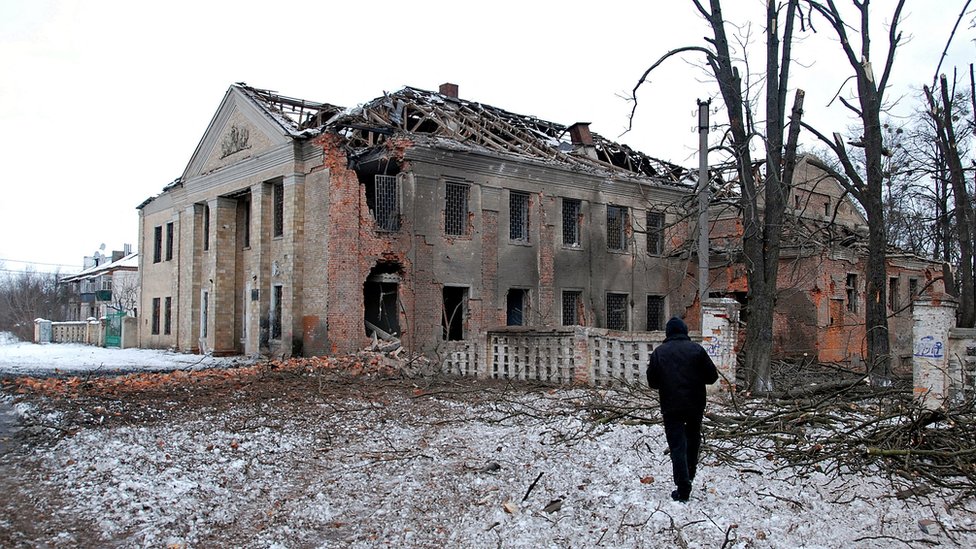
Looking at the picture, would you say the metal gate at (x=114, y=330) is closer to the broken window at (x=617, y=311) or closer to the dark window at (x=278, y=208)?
the dark window at (x=278, y=208)

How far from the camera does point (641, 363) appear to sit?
45.0 ft

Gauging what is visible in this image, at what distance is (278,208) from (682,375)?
1965 cm

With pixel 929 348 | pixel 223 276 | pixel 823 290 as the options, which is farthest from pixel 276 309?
pixel 929 348

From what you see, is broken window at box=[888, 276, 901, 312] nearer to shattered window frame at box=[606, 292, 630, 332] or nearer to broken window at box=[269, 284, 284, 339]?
shattered window frame at box=[606, 292, 630, 332]

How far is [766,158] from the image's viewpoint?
13.8m

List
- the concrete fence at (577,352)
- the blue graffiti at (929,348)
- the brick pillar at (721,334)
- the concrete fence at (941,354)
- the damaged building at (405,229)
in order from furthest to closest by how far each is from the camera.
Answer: the damaged building at (405,229) → the concrete fence at (577,352) → the brick pillar at (721,334) → the blue graffiti at (929,348) → the concrete fence at (941,354)

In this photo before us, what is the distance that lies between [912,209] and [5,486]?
34662 mm

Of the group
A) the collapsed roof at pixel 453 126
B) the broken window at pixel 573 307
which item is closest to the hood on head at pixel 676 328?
the collapsed roof at pixel 453 126

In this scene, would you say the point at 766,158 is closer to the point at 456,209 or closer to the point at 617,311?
the point at 456,209

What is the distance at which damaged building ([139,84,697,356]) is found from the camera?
21125 millimetres

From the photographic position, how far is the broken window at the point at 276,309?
23.2m

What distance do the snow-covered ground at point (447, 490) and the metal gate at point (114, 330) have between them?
80.9ft

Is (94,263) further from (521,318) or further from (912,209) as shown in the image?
(912,209)

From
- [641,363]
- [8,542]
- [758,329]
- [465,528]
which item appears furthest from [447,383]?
[8,542]
